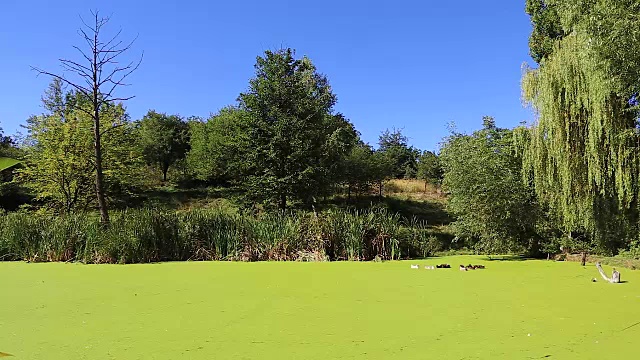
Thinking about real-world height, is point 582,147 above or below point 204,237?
above

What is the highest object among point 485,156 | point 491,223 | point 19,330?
point 485,156

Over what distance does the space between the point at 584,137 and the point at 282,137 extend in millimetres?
7913

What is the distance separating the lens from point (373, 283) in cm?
574

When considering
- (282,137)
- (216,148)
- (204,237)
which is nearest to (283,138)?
(282,137)

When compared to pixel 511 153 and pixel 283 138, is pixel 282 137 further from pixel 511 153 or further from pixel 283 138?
pixel 511 153

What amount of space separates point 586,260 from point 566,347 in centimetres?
535

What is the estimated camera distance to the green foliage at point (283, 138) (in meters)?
13.3

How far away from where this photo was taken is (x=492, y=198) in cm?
851

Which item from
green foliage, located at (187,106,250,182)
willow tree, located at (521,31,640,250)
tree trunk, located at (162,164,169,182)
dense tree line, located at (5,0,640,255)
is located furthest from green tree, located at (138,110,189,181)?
willow tree, located at (521,31,640,250)

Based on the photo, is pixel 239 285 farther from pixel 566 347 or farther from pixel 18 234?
pixel 18 234

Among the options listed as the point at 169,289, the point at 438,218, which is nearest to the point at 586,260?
the point at 169,289

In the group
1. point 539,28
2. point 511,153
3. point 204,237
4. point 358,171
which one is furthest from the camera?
point 358,171

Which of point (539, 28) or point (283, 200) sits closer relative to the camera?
point (539, 28)

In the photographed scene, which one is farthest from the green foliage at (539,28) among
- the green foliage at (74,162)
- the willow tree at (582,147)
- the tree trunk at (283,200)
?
the green foliage at (74,162)
